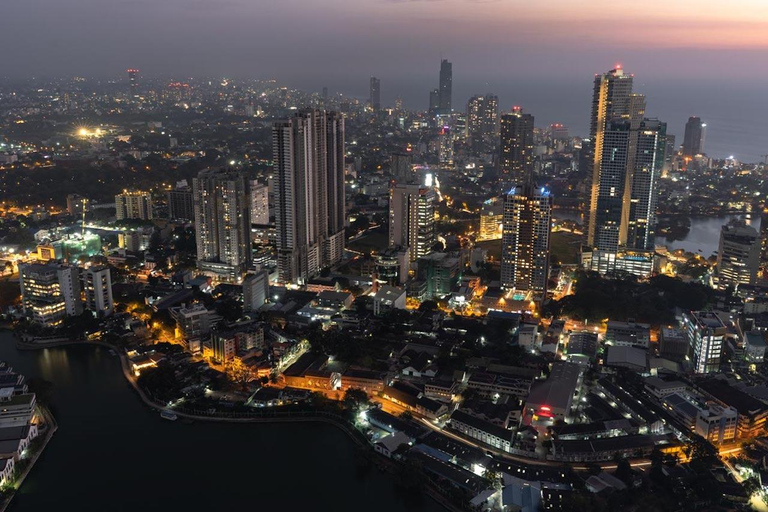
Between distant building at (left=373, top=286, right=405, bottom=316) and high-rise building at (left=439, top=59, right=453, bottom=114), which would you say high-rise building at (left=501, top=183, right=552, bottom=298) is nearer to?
distant building at (left=373, top=286, right=405, bottom=316)

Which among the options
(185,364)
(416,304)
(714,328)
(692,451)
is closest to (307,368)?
(185,364)

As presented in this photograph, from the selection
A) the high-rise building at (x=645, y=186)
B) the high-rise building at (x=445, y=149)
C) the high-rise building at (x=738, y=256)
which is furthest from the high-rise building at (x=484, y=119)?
the high-rise building at (x=738, y=256)

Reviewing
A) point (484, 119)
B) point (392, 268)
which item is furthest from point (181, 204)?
point (484, 119)

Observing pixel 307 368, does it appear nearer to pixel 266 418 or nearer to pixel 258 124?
pixel 266 418

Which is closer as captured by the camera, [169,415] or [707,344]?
[169,415]

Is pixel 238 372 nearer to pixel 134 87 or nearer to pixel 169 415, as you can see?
pixel 169 415

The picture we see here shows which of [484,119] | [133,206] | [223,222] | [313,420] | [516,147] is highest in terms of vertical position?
[484,119]

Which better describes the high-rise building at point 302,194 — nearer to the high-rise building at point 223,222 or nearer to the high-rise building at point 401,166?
the high-rise building at point 223,222
